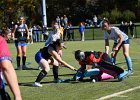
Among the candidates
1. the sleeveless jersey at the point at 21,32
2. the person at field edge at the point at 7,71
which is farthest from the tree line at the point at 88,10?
the person at field edge at the point at 7,71

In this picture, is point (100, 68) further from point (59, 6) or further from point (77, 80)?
point (59, 6)

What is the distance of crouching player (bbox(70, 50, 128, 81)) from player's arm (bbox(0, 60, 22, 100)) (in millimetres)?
7158

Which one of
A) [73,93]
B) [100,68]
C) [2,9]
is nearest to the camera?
[73,93]

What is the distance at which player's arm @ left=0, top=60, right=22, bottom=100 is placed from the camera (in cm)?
409

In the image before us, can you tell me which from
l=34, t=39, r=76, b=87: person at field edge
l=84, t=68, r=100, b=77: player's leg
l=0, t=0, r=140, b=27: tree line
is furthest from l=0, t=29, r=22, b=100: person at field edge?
l=0, t=0, r=140, b=27: tree line

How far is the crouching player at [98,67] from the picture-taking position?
11.4 meters

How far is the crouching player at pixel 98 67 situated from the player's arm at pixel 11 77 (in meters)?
7.16

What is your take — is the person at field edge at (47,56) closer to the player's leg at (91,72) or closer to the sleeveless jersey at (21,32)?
the player's leg at (91,72)

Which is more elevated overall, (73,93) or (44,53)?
(44,53)

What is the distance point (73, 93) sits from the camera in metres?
9.94

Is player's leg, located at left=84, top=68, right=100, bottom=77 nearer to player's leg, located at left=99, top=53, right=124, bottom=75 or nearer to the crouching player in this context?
the crouching player

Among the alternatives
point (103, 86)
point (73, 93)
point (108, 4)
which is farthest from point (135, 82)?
point (108, 4)

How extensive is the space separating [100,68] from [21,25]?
5061 mm

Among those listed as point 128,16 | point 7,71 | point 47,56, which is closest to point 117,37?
point 47,56
